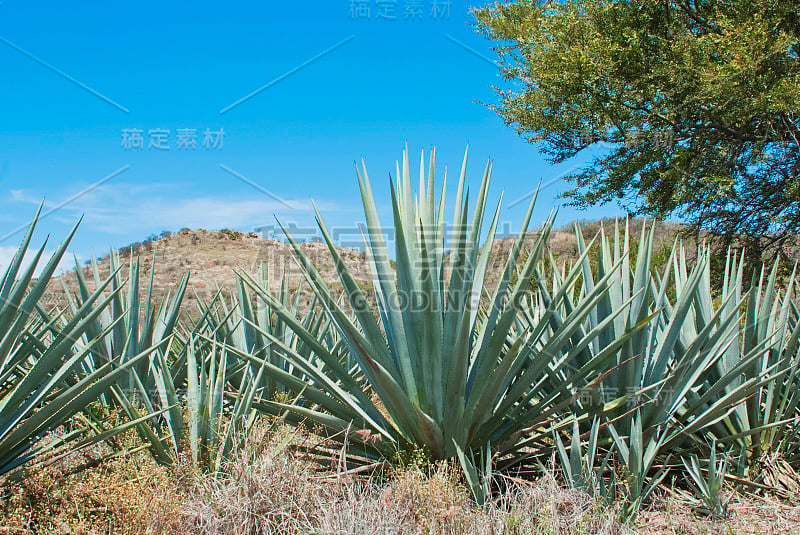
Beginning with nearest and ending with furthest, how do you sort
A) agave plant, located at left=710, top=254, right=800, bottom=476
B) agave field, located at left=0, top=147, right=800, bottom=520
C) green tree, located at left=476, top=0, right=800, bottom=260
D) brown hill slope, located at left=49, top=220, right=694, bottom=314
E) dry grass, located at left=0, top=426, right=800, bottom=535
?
dry grass, located at left=0, top=426, right=800, bottom=535, agave field, located at left=0, top=147, right=800, bottom=520, agave plant, located at left=710, top=254, right=800, bottom=476, green tree, located at left=476, top=0, right=800, bottom=260, brown hill slope, located at left=49, top=220, right=694, bottom=314

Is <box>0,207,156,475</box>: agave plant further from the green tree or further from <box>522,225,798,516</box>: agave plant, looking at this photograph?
the green tree

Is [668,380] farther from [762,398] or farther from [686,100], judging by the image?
[686,100]

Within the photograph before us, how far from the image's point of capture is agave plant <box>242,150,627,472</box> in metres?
2.52

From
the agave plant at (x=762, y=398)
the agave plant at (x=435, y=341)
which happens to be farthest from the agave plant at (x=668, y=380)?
the agave plant at (x=435, y=341)

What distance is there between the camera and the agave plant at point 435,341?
252 centimetres

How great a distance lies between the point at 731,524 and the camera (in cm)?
246

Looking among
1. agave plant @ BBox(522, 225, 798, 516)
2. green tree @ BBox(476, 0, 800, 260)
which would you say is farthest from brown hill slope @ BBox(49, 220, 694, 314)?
agave plant @ BBox(522, 225, 798, 516)

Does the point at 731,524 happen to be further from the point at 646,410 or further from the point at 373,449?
the point at 373,449

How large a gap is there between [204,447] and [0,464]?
2.71 ft

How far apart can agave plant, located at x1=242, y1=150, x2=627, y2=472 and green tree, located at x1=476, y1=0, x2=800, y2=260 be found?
8361mm

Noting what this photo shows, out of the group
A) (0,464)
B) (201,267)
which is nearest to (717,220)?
(0,464)

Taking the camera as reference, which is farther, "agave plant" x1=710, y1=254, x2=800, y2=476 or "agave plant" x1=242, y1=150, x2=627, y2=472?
"agave plant" x1=710, y1=254, x2=800, y2=476

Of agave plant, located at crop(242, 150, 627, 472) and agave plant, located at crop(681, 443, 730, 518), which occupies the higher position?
agave plant, located at crop(242, 150, 627, 472)

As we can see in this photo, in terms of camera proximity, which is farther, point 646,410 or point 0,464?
point 646,410
